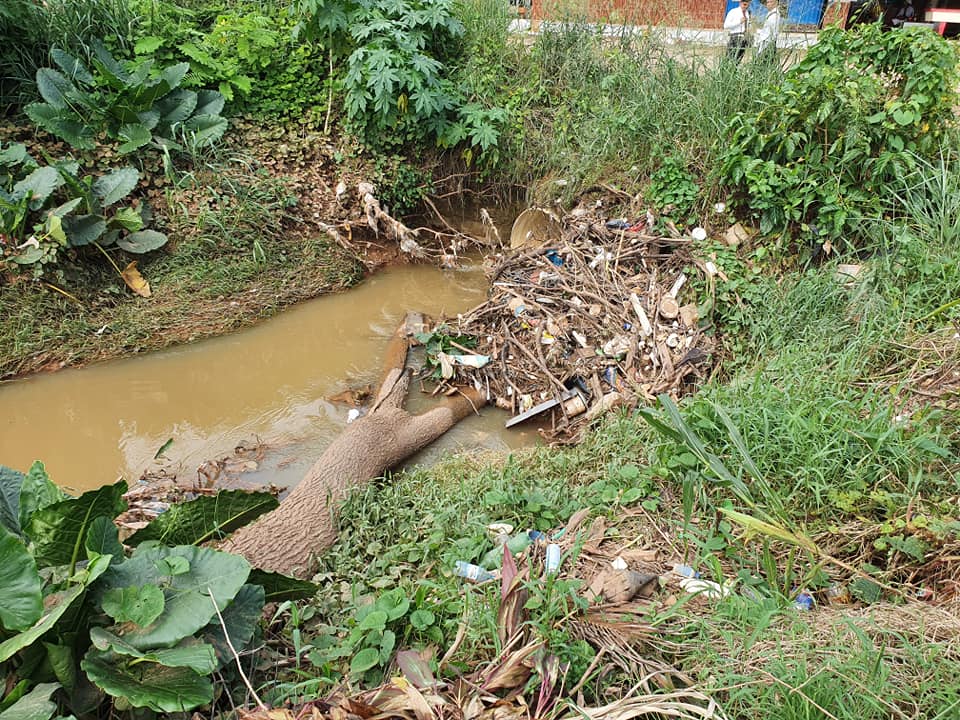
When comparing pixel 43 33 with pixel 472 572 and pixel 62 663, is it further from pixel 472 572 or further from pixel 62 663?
pixel 472 572

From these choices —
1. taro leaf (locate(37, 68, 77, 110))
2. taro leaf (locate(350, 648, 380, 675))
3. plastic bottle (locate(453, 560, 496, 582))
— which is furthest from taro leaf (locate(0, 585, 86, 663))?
taro leaf (locate(37, 68, 77, 110))

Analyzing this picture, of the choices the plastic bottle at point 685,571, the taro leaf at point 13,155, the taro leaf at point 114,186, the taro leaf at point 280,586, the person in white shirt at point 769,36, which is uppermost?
the person in white shirt at point 769,36

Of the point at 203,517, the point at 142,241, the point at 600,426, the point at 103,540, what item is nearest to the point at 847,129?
the point at 600,426

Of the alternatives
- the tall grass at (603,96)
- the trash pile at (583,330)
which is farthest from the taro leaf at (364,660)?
the tall grass at (603,96)

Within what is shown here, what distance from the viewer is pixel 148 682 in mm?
2000

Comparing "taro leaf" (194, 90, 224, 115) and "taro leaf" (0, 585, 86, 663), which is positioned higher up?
"taro leaf" (194, 90, 224, 115)

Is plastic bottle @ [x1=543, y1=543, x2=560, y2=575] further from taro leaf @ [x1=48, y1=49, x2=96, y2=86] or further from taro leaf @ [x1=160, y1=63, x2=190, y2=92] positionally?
taro leaf @ [x1=48, y1=49, x2=96, y2=86]

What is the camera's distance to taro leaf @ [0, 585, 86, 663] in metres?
1.86

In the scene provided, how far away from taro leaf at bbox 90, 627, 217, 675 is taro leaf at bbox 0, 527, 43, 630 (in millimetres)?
176

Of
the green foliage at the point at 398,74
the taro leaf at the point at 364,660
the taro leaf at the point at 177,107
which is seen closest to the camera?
the taro leaf at the point at 364,660

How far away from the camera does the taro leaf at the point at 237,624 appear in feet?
7.19

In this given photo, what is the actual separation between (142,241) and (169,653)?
14.5ft

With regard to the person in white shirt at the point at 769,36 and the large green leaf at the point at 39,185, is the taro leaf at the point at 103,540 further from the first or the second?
the person in white shirt at the point at 769,36

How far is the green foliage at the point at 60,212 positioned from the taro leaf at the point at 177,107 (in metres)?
0.73
